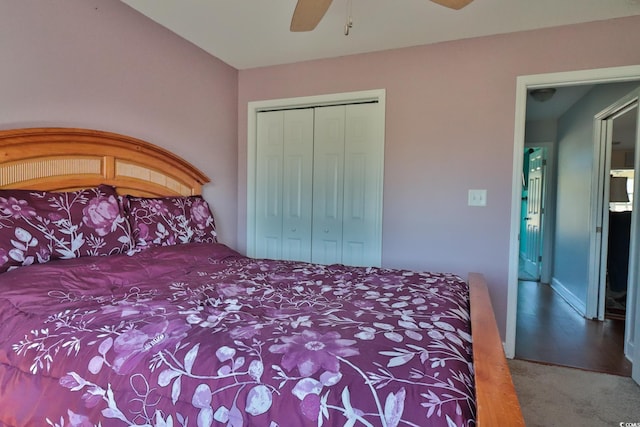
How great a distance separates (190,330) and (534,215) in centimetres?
620

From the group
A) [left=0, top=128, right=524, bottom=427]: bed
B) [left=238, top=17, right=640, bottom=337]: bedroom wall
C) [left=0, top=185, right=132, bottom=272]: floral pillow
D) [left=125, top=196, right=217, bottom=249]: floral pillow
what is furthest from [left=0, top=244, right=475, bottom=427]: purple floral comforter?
[left=238, top=17, right=640, bottom=337]: bedroom wall

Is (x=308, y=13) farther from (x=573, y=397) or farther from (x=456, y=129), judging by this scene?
(x=573, y=397)

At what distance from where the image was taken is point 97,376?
103 cm

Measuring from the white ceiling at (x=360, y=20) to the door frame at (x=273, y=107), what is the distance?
0.37 metres

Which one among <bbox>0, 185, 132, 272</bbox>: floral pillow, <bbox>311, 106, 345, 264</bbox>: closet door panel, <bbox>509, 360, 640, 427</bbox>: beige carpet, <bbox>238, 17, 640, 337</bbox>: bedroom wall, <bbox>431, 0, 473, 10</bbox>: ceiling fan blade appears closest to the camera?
<bbox>0, 185, 132, 272</bbox>: floral pillow

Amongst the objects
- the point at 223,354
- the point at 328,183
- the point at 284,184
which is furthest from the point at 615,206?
the point at 223,354

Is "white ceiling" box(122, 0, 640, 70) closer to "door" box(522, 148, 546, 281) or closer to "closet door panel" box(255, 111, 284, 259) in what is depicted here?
"closet door panel" box(255, 111, 284, 259)

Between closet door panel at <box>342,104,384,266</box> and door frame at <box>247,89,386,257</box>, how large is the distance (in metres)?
0.08

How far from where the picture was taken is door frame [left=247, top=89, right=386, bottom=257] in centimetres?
Result: 306

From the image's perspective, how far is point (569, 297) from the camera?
14.1 feet

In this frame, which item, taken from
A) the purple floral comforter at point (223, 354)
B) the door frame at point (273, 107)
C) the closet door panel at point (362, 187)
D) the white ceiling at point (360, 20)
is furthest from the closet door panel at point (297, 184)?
the purple floral comforter at point (223, 354)

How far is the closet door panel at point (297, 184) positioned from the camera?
3.40m

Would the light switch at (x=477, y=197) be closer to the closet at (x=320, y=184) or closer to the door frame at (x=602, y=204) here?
the closet at (x=320, y=184)

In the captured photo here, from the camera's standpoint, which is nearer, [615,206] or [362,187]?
[362,187]
